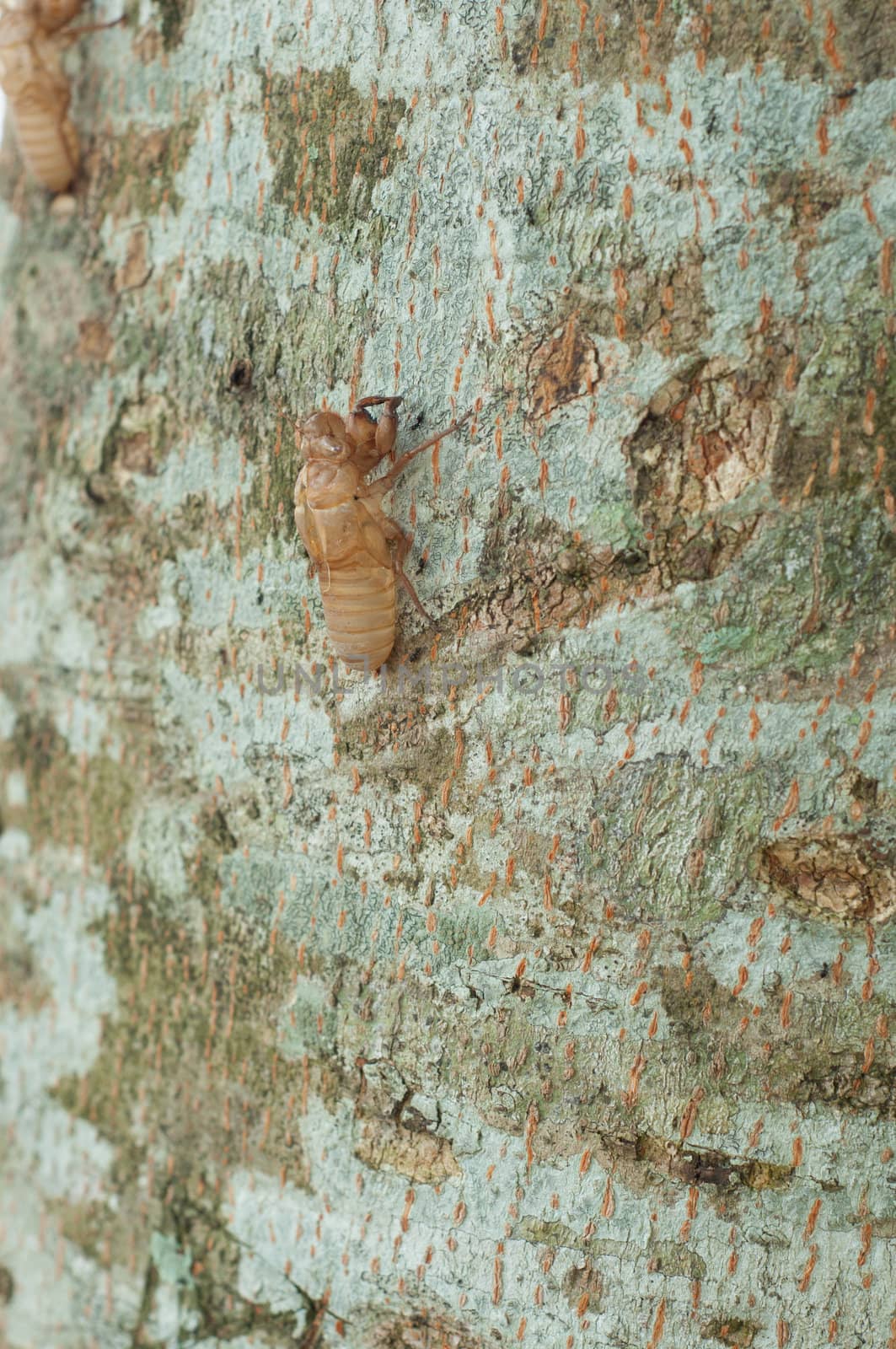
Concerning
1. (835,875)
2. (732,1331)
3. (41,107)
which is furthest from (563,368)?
(41,107)

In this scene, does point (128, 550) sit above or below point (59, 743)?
A: above

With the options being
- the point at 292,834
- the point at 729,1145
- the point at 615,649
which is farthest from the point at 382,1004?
the point at 615,649

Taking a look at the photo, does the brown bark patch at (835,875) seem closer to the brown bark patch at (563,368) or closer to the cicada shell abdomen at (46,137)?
the brown bark patch at (563,368)

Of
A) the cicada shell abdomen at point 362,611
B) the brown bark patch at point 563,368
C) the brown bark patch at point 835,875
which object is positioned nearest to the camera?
the brown bark patch at point 835,875

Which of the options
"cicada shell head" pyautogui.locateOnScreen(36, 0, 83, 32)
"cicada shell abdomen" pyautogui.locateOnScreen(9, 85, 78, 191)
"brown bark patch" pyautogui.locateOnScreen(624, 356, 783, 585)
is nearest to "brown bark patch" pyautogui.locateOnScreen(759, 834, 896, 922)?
"brown bark patch" pyautogui.locateOnScreen(624, 356, 783, 585)

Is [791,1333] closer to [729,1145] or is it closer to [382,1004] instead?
[729,1145]

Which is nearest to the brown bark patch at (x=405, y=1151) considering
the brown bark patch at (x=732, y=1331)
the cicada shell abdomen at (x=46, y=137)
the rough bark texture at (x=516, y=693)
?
the rough bark texture at (x=516, y=693)
